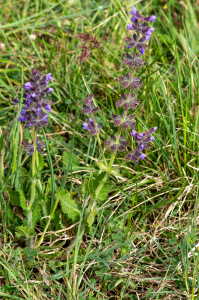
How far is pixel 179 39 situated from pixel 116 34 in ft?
2.98

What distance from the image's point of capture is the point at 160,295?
2650 mm

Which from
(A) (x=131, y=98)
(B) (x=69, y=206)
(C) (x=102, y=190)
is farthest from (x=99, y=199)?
(A) (x=131, y=98)

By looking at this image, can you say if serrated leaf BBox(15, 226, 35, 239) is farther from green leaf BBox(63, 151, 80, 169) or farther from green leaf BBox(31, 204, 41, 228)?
green leaf BBox(63, 151, 80, 169)

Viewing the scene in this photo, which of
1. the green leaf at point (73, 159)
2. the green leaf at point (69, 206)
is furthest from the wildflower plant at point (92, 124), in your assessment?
the green leaf at point (73, 159)

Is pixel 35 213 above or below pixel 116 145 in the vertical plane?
below

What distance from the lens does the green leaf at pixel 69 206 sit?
2752mm

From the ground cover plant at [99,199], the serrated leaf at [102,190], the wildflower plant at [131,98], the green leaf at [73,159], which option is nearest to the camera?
the wildflower plant at [131,98]

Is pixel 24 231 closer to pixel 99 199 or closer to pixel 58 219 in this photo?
pixel 58 219

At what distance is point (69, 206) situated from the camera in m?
2.77

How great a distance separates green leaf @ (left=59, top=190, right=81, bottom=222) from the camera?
108 inches

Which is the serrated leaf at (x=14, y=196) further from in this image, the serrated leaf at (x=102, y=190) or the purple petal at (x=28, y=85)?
the purple petal at (x=28, y=85)

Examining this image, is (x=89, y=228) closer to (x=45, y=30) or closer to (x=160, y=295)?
(x=160, y=295)

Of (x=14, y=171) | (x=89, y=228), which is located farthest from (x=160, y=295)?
(x=14, y=171)

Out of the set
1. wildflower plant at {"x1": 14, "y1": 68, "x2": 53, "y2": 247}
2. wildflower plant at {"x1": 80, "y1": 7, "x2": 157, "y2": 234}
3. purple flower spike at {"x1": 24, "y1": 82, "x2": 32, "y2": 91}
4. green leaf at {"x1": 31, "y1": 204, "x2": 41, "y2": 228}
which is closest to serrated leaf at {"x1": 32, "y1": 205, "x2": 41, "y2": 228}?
green leaf at {"x1": 31, "y1": 204, "x2": 41, "y2": 228}
